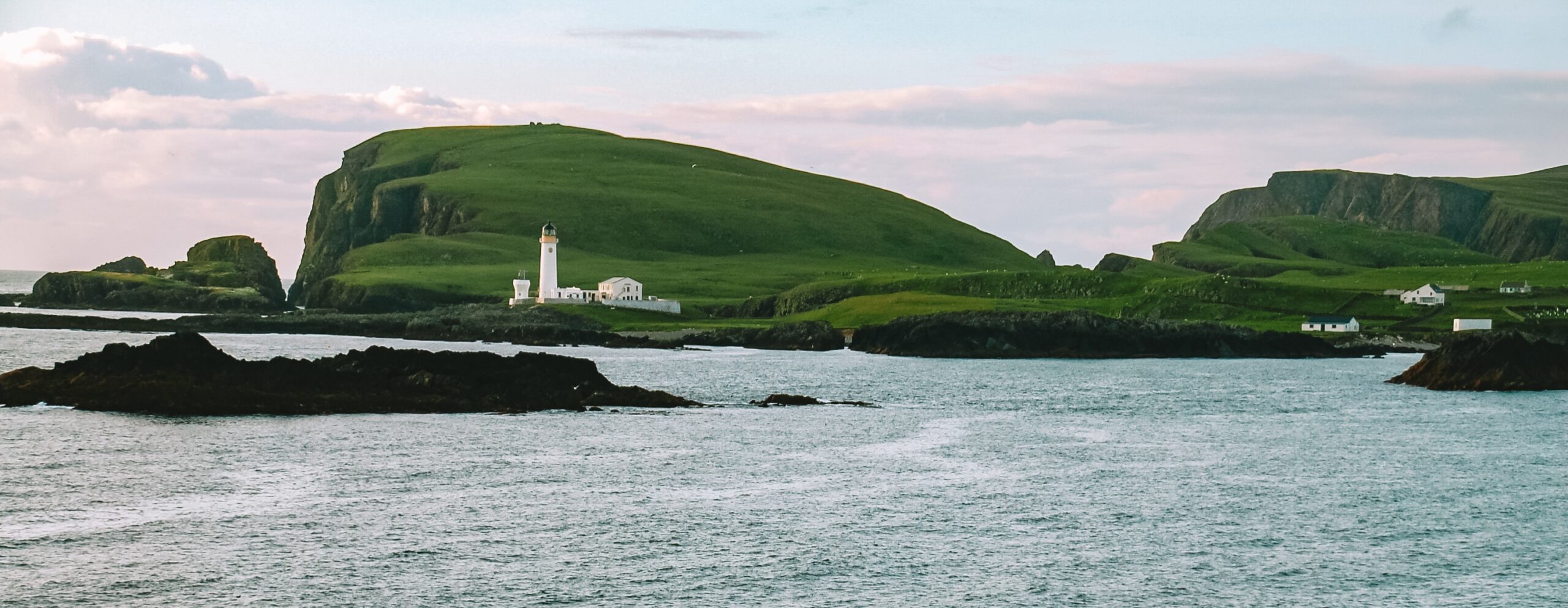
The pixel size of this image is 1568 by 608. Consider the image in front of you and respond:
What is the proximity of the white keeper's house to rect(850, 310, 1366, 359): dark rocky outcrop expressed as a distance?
45.0m

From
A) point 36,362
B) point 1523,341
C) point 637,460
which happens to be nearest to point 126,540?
point 637,460

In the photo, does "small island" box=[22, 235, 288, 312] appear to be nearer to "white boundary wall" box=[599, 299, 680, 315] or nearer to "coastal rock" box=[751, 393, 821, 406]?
"white boundary wall" box=[599, 299, 680, 315]

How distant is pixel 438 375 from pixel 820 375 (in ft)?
108

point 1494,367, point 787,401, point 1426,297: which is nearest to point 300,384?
point 787,401

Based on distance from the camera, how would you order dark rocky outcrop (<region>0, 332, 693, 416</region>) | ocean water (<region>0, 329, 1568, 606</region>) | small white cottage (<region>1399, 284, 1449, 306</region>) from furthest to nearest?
small white cottage (<region>1399, 284, 1449, 306</region>) < dark rocky outcrop (<region>0, 332, 693, 416</region>) < ocean water (<region>0, 329, 1568, 606</region>)

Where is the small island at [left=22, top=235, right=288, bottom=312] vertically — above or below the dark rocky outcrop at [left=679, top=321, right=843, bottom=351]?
above

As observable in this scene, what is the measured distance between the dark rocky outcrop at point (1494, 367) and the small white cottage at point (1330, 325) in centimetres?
4359

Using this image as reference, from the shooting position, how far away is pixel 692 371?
102875mm

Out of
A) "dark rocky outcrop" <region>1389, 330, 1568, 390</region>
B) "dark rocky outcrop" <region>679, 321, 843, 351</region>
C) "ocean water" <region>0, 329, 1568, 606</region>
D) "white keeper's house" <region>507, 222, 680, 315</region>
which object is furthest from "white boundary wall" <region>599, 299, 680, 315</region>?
"ocean water" <region>0, 329, 1568, 606</region>

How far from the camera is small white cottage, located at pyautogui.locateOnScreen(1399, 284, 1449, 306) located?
156 meters

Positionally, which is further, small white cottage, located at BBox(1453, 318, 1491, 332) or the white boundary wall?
the white boundary wall

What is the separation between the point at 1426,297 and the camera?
15900 cm

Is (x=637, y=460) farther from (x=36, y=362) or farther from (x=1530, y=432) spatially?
(x=36, y=362)

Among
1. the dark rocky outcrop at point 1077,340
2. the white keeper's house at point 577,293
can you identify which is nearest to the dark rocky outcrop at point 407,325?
the white keeper's house at point 577,293
